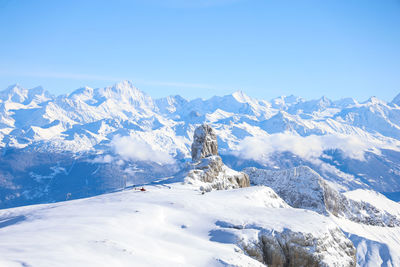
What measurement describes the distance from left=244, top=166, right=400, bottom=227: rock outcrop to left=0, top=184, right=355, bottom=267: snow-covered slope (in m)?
97.3

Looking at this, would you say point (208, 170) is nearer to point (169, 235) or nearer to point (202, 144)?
point (202, 144)

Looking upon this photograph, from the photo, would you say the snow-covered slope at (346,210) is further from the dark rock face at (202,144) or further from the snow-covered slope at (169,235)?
the snow-covered slope at (169,235)

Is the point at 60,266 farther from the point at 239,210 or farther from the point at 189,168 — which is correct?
the point at 189,168

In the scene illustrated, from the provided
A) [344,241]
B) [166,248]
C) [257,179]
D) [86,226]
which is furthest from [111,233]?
[257,179]

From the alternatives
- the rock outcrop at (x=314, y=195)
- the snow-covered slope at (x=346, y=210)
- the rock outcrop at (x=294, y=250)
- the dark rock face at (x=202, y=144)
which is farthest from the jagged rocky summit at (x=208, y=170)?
the snow-covered slope at (x=346, y=210)

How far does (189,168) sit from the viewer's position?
323 feet

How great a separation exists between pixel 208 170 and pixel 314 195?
248 ft

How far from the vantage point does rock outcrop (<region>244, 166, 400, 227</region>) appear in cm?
14925

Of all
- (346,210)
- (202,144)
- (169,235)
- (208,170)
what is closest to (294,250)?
(169,235)

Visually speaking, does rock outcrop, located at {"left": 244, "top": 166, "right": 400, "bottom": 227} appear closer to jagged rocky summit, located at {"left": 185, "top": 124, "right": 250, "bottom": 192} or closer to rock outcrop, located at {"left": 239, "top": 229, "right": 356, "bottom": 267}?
jagged rocky summit, located at {"left": 185, "top": 124, "right": 250, "bottom": 192}

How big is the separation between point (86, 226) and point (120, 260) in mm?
11230

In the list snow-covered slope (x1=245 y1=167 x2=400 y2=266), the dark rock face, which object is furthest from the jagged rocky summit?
snow-covered slope (x1=245 y1=167 x2=400 y2=266)

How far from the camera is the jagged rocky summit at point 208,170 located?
89.2 metres

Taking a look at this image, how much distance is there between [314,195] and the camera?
15012cm
